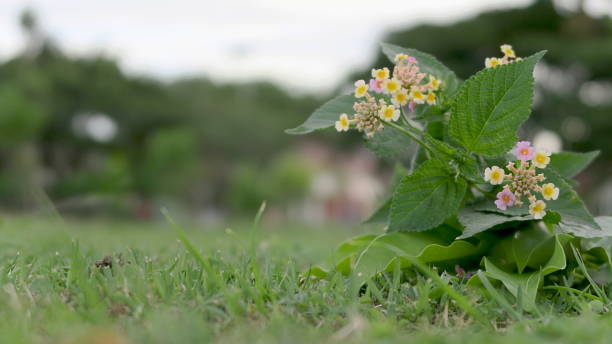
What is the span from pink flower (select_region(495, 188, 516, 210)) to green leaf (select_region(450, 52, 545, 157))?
11cm

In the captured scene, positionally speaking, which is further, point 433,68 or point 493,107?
point 433,68

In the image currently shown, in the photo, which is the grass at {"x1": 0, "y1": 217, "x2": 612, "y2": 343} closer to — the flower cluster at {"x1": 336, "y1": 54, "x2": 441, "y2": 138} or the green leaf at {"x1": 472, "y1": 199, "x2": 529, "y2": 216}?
the green leaf at {"x1": 472, "y1": 199, "x2": 529, "y2": 216}

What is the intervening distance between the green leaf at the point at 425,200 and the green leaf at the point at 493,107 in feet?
0.37

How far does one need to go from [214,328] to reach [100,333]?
0.23m

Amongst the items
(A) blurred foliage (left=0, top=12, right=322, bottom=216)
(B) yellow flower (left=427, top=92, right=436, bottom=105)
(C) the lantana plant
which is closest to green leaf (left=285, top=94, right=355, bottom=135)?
(C) the lantana plant

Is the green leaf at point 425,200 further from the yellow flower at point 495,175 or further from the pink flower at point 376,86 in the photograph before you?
the pink flower at point 376,86

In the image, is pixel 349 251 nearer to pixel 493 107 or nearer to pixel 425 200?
pixel 425 200

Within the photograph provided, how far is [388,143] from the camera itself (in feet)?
5.85

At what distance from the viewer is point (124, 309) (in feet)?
3.95

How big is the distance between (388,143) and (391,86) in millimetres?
229

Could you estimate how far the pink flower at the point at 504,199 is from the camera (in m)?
1.60

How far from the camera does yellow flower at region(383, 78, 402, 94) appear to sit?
1604 millimetres

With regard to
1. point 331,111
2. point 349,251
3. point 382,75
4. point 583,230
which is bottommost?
point 349,251

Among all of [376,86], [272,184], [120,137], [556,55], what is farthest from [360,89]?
[120,137]
